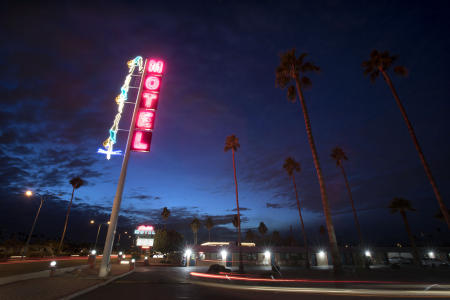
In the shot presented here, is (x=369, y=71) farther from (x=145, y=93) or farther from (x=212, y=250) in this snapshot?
(x=212, y=250)

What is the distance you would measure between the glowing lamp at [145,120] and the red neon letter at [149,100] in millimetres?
630

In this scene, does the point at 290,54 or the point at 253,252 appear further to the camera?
the point at 253,252

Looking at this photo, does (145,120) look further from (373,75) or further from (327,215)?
(373,75)

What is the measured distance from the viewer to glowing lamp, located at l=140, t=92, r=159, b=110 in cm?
2002

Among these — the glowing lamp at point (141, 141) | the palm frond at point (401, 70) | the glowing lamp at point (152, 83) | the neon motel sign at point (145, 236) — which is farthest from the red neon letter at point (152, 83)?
the neon motel sign at point (145, 236)

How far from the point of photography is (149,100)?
20.3m

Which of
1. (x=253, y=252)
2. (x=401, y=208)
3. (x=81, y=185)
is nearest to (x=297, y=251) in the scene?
(x=253, y=252)

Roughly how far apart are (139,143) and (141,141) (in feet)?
0.76

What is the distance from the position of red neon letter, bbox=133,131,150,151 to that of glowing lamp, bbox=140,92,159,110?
2701 millimetres

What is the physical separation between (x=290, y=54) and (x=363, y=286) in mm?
22148

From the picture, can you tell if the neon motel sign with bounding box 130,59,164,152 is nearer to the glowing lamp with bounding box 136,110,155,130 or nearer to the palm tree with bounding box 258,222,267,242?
the glowing lamp with bounding box 136,110,155,130

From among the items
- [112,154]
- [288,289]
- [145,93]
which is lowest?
[288,289]

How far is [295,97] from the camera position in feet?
85.5

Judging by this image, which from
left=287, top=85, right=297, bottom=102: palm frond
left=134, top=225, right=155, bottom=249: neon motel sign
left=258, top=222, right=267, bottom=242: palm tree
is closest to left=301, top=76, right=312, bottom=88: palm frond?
left=287, top=85, right=297, bottom=102: palm frond
